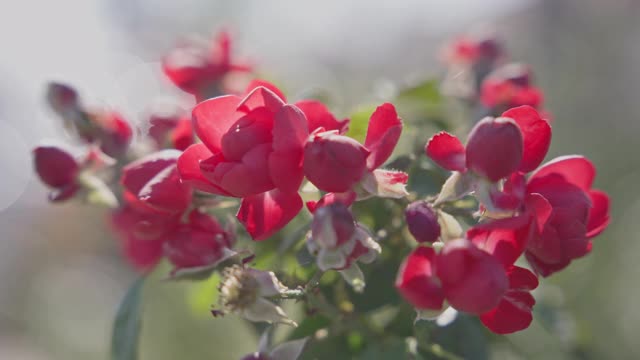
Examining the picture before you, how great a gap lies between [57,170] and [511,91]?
0.50m

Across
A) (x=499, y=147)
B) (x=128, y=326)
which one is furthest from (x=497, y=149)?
(x=128, y=326)

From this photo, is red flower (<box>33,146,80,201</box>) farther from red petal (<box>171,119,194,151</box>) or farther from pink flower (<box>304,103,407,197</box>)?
pink flower (<box>304,103,407,197</box>)

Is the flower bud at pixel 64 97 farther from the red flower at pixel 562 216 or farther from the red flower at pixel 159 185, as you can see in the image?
the red flower at pixel 562 216

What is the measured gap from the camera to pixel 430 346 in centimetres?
70

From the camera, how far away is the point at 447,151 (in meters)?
0.55

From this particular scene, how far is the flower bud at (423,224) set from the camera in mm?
521

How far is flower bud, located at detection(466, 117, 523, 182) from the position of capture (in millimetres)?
517

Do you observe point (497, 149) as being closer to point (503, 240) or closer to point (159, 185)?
point (503, 240)

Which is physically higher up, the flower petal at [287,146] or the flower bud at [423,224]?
the flower petal at [287,146]

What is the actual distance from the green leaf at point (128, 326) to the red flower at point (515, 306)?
0.37m

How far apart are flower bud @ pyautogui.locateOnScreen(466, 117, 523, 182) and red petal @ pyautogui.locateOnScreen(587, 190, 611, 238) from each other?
137 millimetres

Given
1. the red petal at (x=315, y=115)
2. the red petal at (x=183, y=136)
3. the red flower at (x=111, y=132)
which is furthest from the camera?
the red flower at (x=111, y=132)

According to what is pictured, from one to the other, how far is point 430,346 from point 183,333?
688mm

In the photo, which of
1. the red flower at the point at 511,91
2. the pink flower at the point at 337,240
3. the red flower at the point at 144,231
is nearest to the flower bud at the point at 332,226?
the pink flower at the point at 337,240
